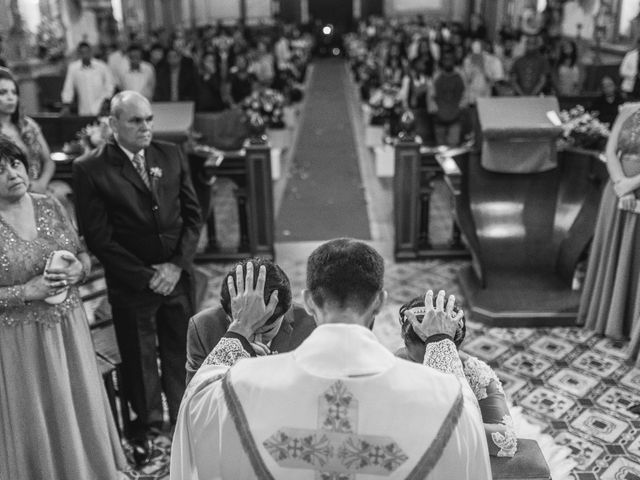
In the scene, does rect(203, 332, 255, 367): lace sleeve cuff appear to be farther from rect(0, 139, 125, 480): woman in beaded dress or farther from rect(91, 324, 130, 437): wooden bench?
rect(91, 324, 130, 437): wooden bench

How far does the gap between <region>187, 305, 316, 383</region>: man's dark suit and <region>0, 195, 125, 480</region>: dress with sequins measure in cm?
78

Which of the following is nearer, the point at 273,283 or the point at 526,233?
the point at 273,283

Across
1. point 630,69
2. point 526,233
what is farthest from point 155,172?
point 630,69

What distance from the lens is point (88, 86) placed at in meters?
9.16

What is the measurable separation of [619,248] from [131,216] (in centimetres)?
301

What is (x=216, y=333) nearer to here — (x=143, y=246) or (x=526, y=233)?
(x=143, y=246)

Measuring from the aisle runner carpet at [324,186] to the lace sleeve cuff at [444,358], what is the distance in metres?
4.85

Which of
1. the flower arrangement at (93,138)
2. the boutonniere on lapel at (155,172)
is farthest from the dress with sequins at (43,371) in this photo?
the flower arrangement at (93,138)

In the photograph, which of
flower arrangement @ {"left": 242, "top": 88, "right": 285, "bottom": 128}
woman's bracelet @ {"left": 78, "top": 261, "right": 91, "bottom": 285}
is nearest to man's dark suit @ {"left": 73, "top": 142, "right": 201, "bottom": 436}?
woman's bracelet @ {"left": 78, "top": 261, "right": 91, "bottom": 285}

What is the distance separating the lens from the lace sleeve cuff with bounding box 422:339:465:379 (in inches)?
66.6

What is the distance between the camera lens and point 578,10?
50.2 ft

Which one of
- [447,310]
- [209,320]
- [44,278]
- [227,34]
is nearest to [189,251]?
[44,278]

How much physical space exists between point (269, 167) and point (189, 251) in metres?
2.55

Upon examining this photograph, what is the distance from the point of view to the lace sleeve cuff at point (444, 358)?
5.55 ft
